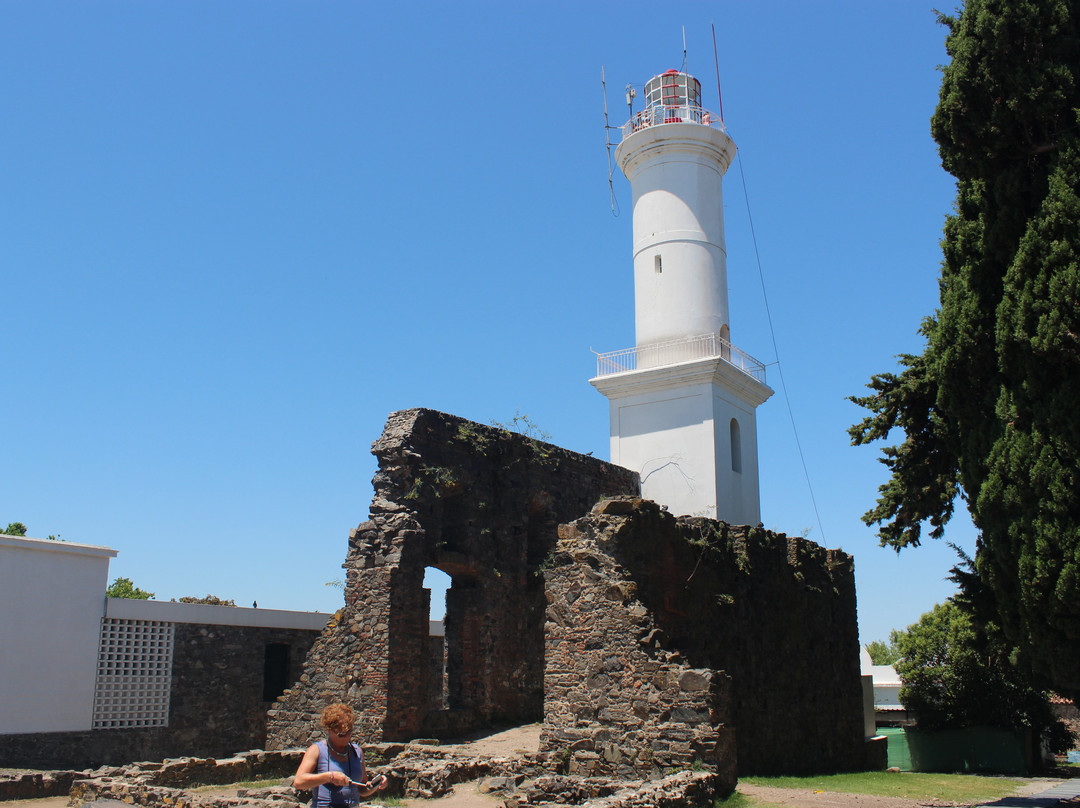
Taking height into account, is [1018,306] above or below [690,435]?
below

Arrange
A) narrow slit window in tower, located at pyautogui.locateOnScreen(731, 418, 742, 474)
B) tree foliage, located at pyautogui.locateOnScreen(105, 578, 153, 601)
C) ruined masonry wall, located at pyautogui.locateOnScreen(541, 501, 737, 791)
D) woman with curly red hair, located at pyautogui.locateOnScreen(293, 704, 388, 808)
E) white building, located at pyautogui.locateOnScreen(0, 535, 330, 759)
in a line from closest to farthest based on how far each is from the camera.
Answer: woman with curly red hair, located at pyautogui.locateOnScreen(293, 704, 388, 808) → ruined masonry wall, located at pyautogui.locateOnScreen(541, 501, 737, 791) → white building, located at pyautogui.locateOnScreen(0, 535, 330, 759) → narrow slit window in tower, located at pyautogui.locateOnScreen(731, 418, 742, 474) → tree foliage, located at pyautogui.locateOnScreen(105, 578, 153, 601)

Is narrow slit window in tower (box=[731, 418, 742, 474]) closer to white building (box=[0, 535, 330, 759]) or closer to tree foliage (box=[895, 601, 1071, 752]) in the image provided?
tree foliage (box=[895, 601, 1071, 752])

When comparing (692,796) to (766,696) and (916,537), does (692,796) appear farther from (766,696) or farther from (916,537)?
(916,537)

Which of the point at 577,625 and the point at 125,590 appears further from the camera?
the point at 125,590

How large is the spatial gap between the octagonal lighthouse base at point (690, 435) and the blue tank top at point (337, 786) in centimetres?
1739

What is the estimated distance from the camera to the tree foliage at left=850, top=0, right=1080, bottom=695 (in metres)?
9.87

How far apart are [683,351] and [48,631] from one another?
15.3 m

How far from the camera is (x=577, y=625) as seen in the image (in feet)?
39.9

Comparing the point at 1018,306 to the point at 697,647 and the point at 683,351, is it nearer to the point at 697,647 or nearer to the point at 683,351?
the point at 697,647

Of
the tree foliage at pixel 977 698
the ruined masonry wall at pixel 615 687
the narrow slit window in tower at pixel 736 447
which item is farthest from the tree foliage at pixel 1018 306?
the narrow slit window in tower at pixel 736 447

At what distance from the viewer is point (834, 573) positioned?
18.3 meters

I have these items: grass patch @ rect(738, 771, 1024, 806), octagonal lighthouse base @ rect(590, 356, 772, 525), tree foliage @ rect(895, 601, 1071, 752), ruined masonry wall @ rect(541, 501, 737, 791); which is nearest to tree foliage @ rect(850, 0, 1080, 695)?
grass patch @ rect(738, 771, 1024, 806)

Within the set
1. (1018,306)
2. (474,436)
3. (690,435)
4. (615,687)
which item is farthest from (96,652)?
(1018,306)

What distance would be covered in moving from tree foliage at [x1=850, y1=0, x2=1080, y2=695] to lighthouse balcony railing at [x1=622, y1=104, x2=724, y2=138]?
14.8 meters
